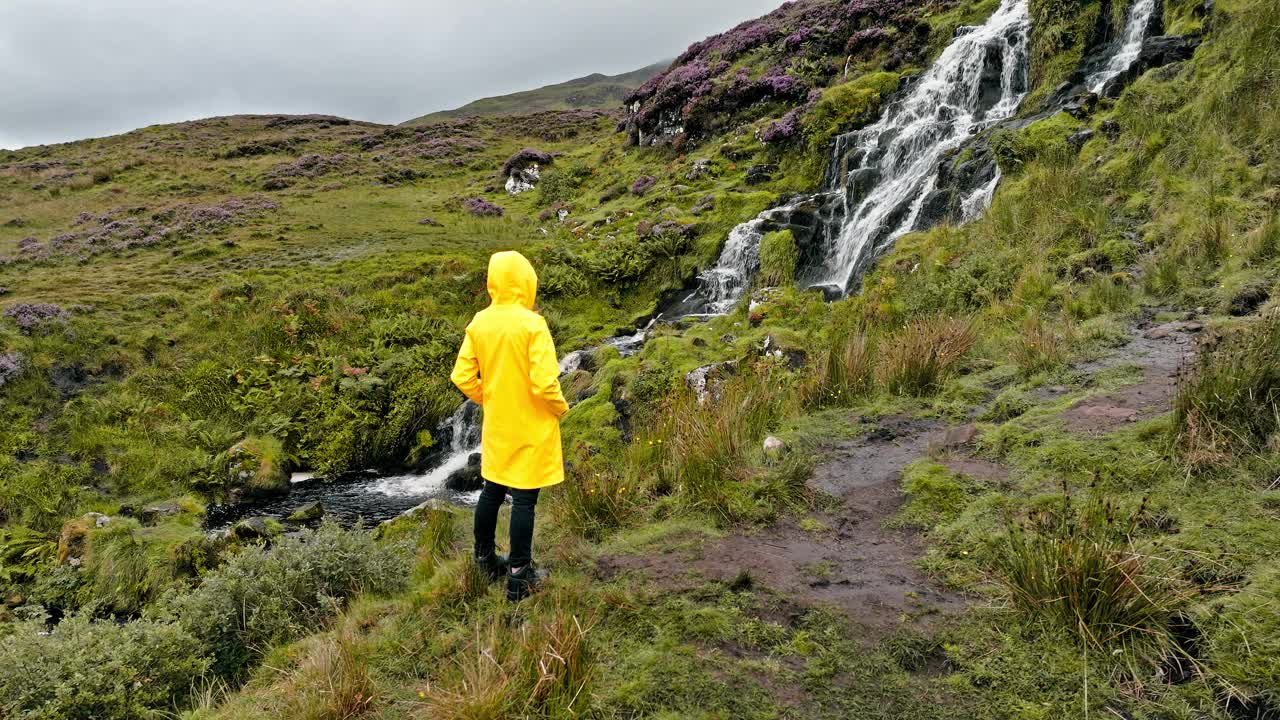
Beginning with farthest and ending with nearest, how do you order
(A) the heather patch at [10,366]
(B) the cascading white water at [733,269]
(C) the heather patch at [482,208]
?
(C) the heather patch at [482,208] < (B) the cascading white water at [733,269] < (A) the heather patch at [10,366]

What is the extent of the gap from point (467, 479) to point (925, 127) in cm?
1406

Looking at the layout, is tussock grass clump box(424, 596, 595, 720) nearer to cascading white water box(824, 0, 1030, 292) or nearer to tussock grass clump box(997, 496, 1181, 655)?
tussock grass clump box(997, 496, 1181, 655)

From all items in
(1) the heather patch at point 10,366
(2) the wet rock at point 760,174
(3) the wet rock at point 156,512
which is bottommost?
(3) the wet rock at point 156,512

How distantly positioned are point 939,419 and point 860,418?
780mm

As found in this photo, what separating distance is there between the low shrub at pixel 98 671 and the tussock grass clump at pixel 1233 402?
658 cm

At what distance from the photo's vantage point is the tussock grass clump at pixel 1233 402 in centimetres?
384

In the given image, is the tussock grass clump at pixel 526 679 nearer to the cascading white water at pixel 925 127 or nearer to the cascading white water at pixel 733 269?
the cascading white water at pixel 925 127

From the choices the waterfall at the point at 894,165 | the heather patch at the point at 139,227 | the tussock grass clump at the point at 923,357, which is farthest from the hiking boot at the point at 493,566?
the heather patch at the point at 139,227

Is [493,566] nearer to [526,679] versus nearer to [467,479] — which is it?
[526,679]

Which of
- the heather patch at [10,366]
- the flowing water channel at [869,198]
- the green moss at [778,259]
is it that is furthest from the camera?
the green moss at [778,259]

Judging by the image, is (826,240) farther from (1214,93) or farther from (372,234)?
(372,234)

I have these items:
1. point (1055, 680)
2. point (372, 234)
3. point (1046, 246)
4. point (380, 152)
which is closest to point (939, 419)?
point (1055, 680)

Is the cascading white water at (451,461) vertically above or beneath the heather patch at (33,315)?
beneath

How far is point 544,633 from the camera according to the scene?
10.5 feet
